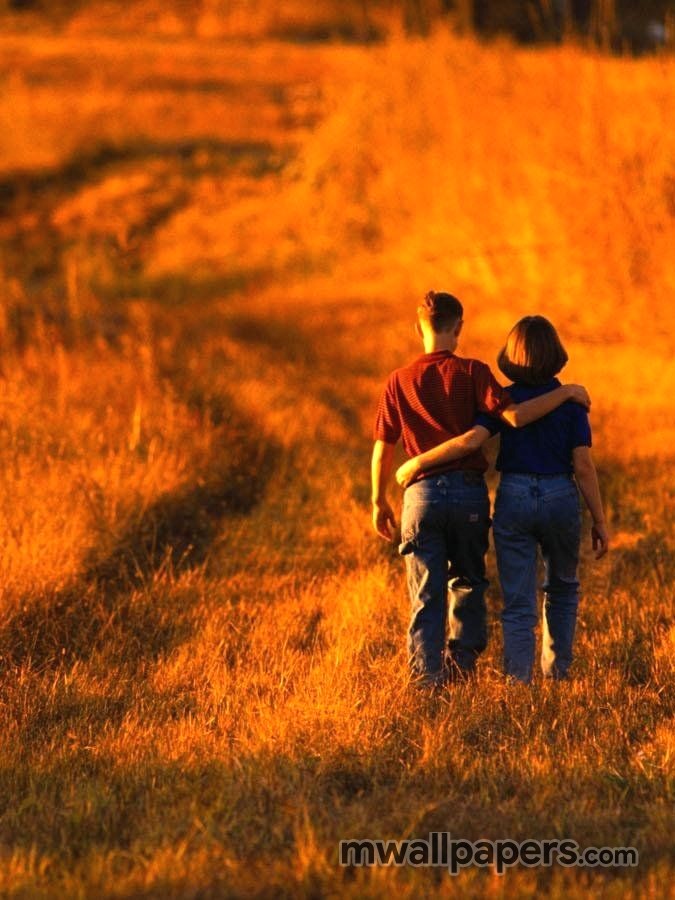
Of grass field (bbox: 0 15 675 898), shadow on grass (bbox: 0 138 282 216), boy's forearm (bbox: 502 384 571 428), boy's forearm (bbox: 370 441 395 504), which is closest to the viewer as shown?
grass field (bbox: 0 15 675 898)

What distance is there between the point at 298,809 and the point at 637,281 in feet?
28.5

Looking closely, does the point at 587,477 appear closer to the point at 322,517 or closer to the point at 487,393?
the point at 487,393

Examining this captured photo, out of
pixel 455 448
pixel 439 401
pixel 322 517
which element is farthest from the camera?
pixel 322 517

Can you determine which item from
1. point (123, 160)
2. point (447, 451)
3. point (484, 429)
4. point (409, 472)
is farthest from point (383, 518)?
point (123, 160)

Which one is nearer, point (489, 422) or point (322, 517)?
point (489, 422)

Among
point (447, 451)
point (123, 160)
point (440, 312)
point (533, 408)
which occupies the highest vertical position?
point (123, 160)

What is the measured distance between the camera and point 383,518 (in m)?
5.47

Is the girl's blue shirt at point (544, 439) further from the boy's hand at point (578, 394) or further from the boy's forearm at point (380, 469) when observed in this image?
the boy's forearm at point (380, 469)

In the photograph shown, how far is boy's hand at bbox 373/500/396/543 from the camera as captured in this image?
213 inches

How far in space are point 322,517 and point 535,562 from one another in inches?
106

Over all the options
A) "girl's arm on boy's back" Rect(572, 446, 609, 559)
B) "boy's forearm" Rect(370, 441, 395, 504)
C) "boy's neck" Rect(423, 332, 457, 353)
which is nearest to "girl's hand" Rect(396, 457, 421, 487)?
"boy's forearm" Rect(370, 441, 395, 504)

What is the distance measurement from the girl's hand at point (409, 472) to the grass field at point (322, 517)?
2.36 feet

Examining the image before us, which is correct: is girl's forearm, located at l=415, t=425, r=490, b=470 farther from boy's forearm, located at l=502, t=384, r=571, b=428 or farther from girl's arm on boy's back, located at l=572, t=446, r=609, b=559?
girl's arm on boy's back, located at l=572, t=446, r=609, b=559

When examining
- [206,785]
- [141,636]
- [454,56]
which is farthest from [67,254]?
[206,785]
